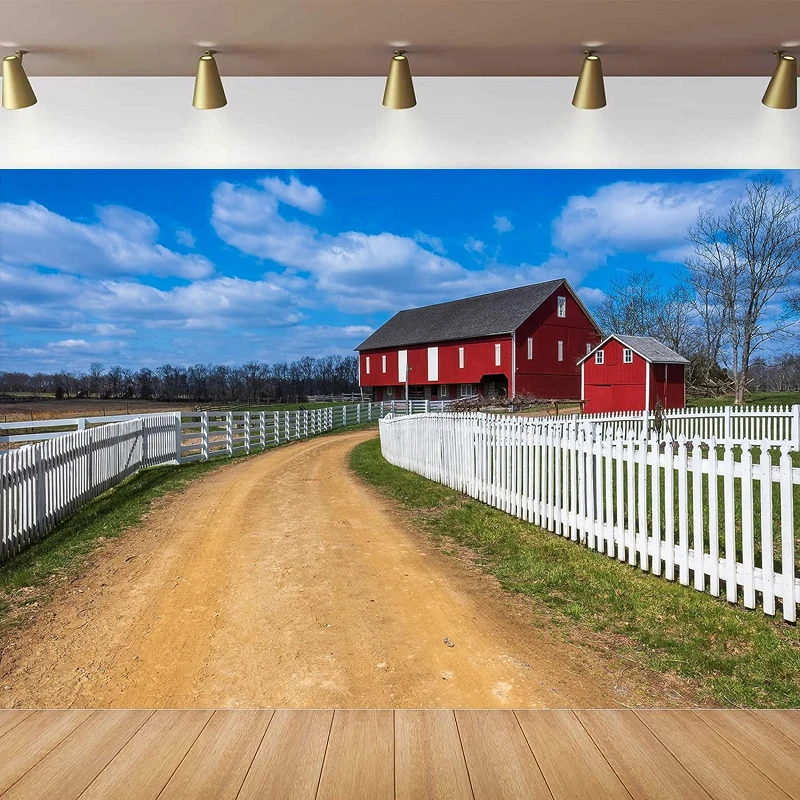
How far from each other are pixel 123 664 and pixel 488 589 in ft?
5.82

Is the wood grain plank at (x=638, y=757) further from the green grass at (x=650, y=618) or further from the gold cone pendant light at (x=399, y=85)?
the gold cone pendant light at (x=399, y=85)

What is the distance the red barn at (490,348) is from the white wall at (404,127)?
5743mm

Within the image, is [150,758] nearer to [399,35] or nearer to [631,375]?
[399,35]

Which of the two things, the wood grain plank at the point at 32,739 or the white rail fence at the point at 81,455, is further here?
the white rail fence at the point at 81,455

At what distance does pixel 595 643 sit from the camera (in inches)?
93.5

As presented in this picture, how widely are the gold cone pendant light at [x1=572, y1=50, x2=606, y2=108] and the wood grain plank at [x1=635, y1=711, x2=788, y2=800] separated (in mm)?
2511

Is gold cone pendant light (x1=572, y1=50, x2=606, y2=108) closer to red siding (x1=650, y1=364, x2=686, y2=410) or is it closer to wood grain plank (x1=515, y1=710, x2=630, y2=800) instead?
wood grain plank (x1=515, y1=710, x2=630, y2=800)

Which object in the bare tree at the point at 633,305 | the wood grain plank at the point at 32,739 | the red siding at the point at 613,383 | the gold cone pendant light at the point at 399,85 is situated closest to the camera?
the wood grain plank at the point at 32,739

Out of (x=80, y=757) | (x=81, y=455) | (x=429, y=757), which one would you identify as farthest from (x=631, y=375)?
(x=80, y=757)

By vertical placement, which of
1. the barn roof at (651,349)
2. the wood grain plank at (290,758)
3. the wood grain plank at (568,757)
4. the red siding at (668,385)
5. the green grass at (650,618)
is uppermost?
the barn roof at (651,349)

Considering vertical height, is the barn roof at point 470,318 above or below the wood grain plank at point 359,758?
above

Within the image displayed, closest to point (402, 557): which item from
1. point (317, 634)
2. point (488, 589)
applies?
point (488, 589)

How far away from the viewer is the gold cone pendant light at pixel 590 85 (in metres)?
2.54

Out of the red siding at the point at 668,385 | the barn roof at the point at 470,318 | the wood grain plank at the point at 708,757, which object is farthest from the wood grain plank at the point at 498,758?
the barn roof at the point at 470,318
